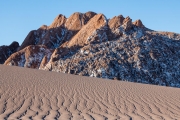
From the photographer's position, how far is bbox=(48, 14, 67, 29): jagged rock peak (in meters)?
43.0

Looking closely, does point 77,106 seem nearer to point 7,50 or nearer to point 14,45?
point 7,50

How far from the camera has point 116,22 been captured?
95.8 feet

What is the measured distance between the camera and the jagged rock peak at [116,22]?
1141 inches

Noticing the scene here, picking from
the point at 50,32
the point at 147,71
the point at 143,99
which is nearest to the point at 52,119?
the point at 143,99

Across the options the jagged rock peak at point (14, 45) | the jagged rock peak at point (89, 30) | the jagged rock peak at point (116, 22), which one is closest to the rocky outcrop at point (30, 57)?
the jagged rock peak at point (89, 30)

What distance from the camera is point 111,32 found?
2805 centimetres

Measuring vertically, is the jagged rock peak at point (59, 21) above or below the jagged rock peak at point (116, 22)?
above

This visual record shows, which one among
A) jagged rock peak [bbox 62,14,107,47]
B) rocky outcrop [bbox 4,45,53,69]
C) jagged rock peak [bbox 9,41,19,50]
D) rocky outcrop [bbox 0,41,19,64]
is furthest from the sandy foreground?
jagged rock peak [bbox 9,41,19,50]

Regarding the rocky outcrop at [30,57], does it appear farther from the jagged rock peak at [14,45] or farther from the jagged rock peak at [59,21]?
the jagged rock peak at [14,45]

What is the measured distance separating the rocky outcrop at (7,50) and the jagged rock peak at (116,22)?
17.0 m

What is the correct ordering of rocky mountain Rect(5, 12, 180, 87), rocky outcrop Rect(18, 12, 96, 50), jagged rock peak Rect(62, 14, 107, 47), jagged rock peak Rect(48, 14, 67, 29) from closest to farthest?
rocky mountain Rect(5, 12, 180, 87)
jagged rock peak Rect(62, 14, 107, 47)
rocky outcrop Rect(18, 12, 96, 50)
jagged rock peak Rect(48, 14, 67, 29)

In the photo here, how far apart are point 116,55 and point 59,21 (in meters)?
20.5

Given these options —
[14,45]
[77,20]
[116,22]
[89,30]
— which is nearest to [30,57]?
[89,30]

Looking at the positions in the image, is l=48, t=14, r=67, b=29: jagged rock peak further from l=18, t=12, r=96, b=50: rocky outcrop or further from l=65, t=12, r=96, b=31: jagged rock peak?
l=65, t=12, r=96, b=31: jagged rock peak
